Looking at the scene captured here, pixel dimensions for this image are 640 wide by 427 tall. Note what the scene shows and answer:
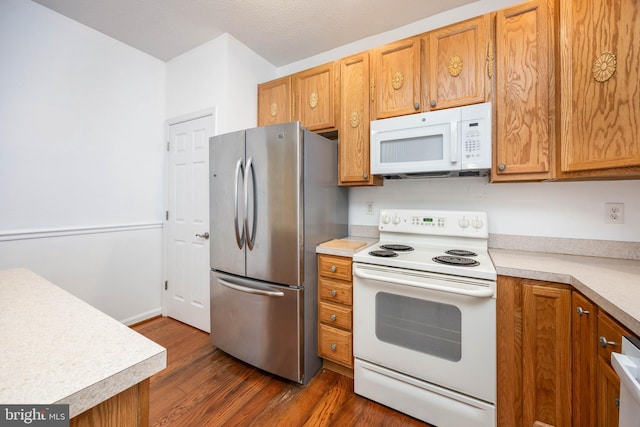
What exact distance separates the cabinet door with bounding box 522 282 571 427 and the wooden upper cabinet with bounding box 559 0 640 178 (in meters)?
0.68

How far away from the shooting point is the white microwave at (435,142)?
1.57m

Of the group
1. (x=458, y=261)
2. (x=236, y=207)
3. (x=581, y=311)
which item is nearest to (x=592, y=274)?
(x=581, y=311)

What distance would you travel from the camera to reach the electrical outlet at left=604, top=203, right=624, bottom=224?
1555 mm

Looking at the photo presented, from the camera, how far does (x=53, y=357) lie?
561mm

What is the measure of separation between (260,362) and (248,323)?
0.93ft

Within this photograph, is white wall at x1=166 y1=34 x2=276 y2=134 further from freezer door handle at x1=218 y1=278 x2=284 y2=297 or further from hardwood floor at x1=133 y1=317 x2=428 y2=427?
hardwood floor at x1=133 y1=317 x2=428 y2=427

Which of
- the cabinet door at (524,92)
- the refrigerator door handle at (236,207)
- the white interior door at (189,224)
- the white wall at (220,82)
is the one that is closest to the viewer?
the cabinet door at (524,92)

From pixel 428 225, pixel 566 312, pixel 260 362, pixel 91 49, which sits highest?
pixel 91 49

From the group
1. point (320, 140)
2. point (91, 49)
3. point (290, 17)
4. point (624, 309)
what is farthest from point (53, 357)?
point (91, 49)

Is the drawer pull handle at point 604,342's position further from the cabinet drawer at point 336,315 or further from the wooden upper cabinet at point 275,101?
the wooden upper cabinet at point 275,101

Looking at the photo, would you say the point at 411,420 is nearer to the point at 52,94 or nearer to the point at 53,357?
the point at 53,357

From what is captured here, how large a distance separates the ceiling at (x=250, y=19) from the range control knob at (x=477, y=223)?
1.66 meters

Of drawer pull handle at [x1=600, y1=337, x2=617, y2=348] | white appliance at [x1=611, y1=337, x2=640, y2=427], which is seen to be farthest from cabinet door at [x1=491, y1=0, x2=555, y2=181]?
white appliance at [x1=611, y1=337, x2=640, y2=427]

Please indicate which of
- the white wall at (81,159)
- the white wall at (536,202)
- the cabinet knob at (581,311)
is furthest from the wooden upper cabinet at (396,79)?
the white wall at (81,159)
